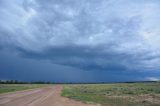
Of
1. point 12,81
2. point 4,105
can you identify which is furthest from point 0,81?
point 4,105

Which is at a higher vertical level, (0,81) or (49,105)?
→ (0,81)

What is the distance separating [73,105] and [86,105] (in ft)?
3.91

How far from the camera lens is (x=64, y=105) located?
2125 centimetres

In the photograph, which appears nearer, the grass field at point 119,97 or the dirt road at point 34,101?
the dirt road at point 34,101

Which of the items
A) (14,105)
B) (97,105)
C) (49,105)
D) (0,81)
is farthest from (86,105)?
(0,81)

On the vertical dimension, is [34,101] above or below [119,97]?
below

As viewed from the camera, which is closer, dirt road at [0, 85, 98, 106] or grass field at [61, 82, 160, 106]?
dirt road at [0, 85, 98, 106]

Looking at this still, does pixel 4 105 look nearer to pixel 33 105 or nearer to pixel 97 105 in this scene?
pixel 33 105

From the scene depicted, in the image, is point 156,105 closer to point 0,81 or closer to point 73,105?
point 73,105

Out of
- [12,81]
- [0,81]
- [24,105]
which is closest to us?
[24,105]

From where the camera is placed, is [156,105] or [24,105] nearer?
[24,105]

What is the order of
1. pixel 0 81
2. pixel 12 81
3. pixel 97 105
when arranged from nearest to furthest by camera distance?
pixel 97 105 → pixel 0 81 → pixel 12 81

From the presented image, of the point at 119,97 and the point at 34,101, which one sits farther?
the point at 119,97

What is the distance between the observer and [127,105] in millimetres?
22516
